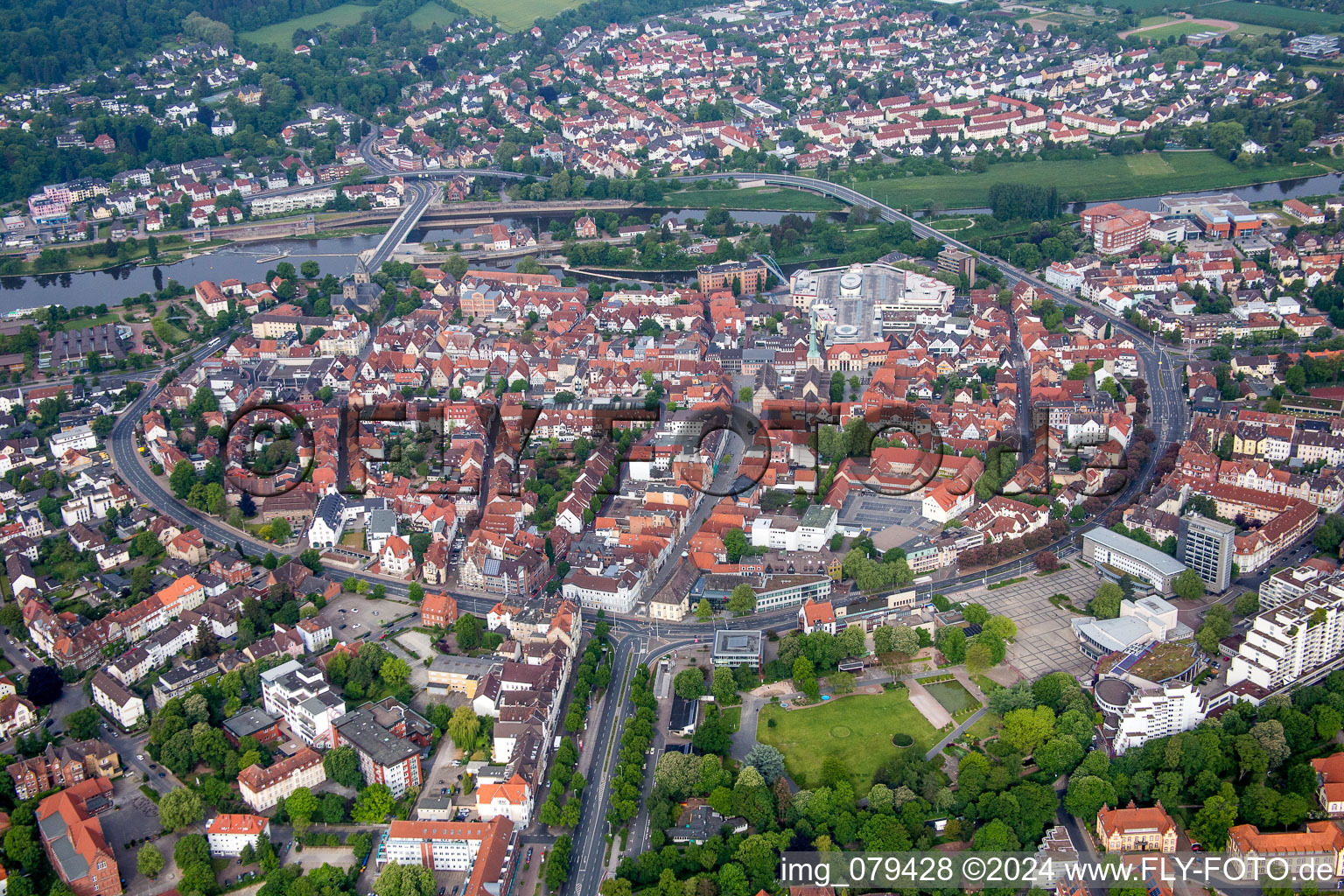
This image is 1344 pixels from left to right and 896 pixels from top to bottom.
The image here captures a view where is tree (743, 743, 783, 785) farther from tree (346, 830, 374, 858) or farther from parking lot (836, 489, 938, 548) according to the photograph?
parking lot (836, 489, 938, 548)

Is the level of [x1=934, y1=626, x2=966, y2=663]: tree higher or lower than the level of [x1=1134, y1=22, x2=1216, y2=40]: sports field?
lower

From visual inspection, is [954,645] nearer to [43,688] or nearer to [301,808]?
[301,808]

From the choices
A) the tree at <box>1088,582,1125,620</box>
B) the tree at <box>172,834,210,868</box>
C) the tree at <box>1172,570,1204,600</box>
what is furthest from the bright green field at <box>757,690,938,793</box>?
the tree at <box>172,834,210,868</box>

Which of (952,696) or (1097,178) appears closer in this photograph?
(952,696)

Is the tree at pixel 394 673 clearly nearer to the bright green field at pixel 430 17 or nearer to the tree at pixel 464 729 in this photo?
the tree at pixel 464 729

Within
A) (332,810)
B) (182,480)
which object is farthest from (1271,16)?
(332,810)
